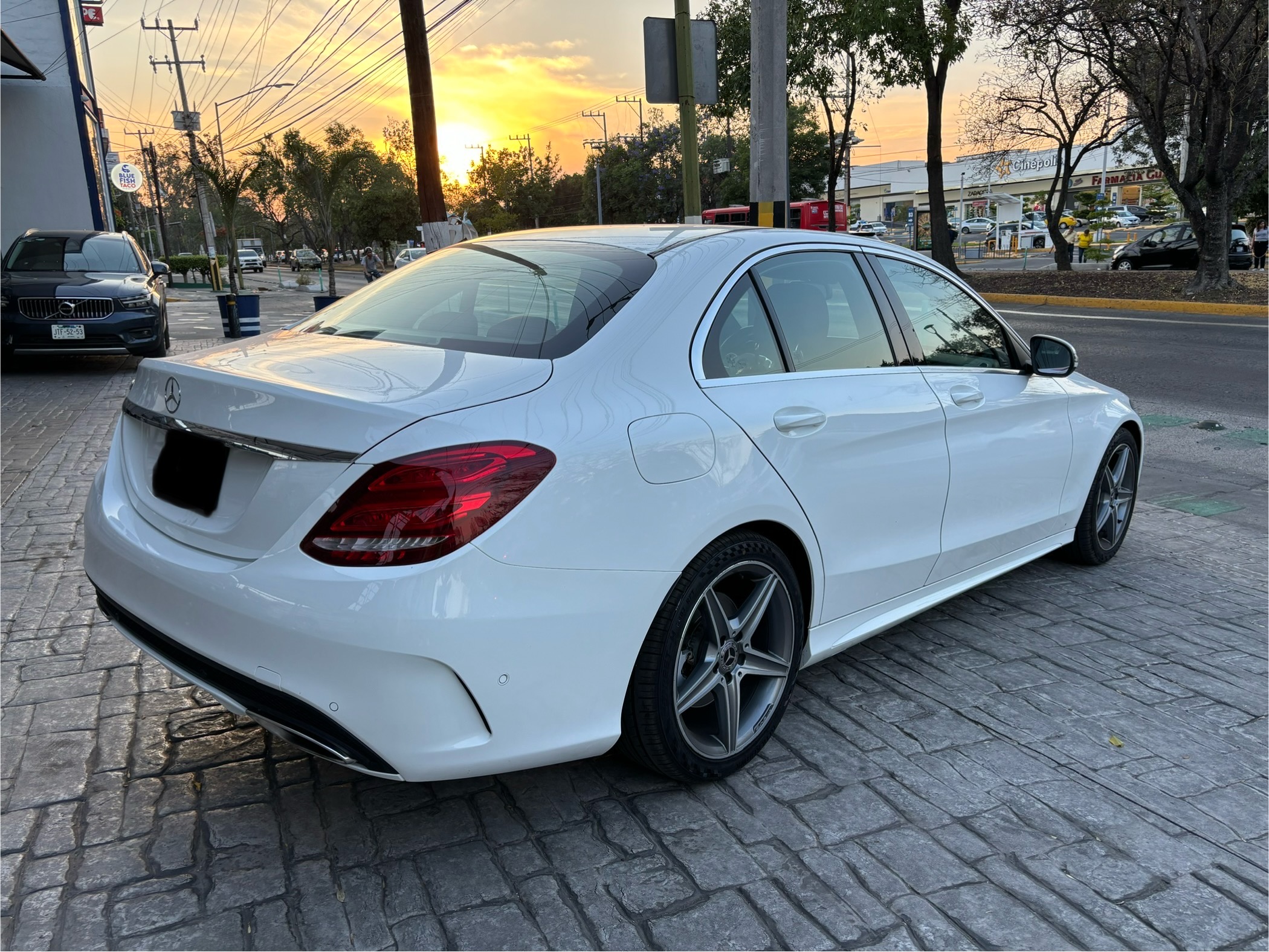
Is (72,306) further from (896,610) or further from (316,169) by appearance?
(316,169)

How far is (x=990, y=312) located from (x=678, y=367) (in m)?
1.99

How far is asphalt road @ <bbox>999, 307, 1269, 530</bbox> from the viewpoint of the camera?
626cm

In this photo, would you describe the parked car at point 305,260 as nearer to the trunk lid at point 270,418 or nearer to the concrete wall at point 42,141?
the concrete wall at point 42,141

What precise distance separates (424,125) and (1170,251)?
78.3ft

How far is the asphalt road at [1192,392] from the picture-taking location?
6262mm

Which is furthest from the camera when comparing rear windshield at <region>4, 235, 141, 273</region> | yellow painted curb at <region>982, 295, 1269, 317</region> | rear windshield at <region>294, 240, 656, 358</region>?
yellow painted curb at <region>982, 295, 1269, 317</region>

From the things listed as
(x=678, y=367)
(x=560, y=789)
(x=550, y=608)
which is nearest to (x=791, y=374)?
(x=678, y=367)

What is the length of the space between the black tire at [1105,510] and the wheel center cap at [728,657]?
247 centimetres

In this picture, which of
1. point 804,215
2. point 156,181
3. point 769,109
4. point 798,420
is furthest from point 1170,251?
point 156,181

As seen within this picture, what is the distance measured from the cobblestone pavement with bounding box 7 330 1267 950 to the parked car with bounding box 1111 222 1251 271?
27.8 metres

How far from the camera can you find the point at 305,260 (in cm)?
7731

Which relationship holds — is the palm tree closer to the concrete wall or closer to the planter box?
the concrete wall

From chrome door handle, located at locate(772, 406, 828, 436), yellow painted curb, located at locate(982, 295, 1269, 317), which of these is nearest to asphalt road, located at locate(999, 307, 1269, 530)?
yellow painted curb, located at locate(982, 295, 1269, 317)

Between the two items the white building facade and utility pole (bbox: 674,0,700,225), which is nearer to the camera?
utility pole (bbox: 674,0,700,225)
